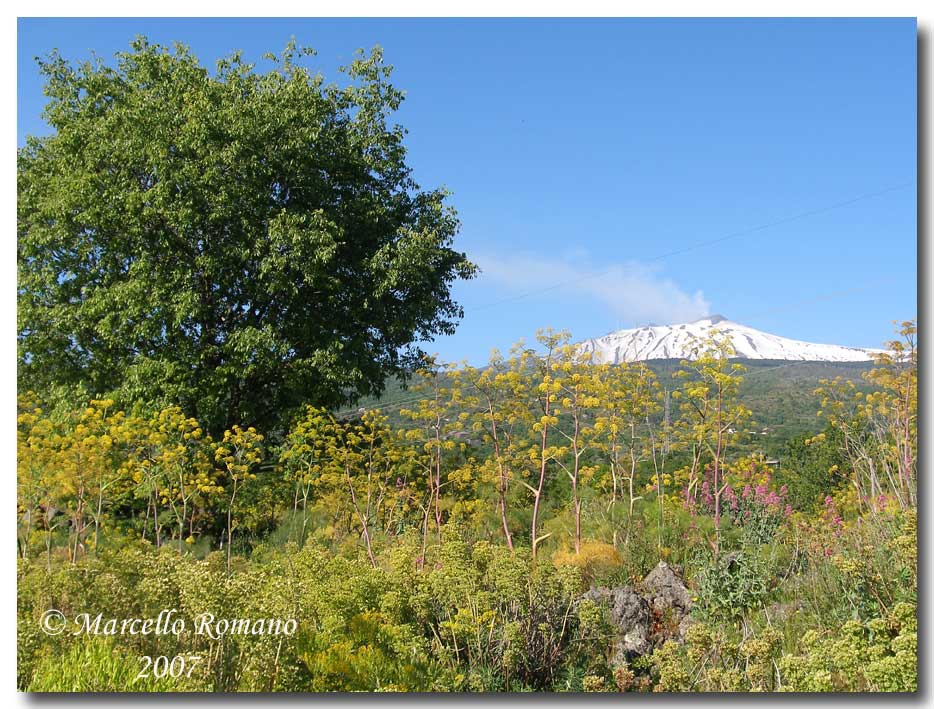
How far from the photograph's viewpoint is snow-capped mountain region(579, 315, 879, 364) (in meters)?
6.32

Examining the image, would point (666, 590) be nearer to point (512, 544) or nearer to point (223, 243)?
point (512, 544)

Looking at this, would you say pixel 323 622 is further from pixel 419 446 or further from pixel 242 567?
pixel 419 446

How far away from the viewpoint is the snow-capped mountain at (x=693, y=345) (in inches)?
249

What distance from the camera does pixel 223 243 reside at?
332 inches

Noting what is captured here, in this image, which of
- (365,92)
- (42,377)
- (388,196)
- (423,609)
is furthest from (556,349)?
(42,377)

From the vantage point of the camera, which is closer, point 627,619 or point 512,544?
point 627,619

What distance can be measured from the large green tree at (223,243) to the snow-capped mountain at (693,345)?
8.89 feet

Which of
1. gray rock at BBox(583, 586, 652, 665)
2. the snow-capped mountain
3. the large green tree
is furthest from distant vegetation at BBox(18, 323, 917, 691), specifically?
the large green tree

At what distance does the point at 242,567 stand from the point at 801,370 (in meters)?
5.85

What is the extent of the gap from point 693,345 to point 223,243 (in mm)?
5347

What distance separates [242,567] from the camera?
583cm

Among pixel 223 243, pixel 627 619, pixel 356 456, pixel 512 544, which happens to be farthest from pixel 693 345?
pixel 223 243

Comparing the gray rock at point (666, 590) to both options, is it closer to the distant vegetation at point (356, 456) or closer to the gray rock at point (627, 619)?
the distant vegetation at point (356, 456)

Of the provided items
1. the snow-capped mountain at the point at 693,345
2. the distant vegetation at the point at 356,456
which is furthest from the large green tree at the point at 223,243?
the snow-capped mountain at the point at 693,345
